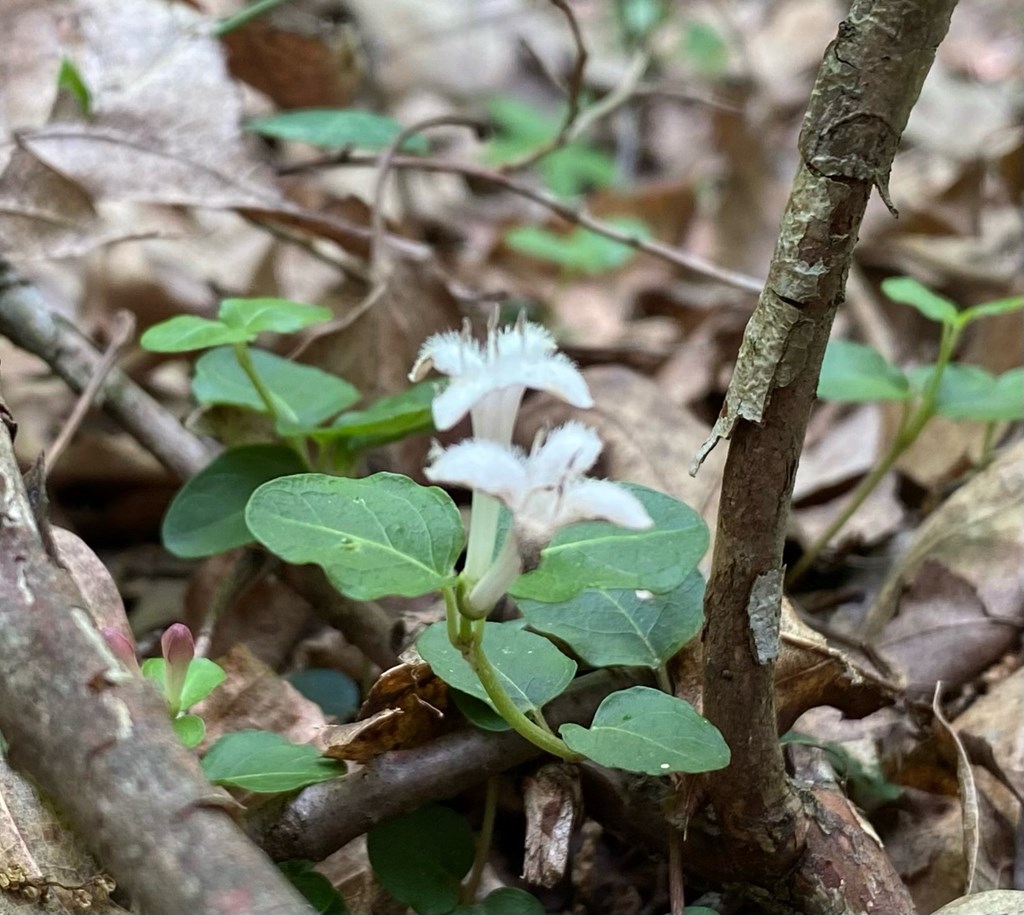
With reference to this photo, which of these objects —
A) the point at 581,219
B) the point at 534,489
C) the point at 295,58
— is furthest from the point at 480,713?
the point at 295,58

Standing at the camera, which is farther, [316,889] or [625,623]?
[625,623]

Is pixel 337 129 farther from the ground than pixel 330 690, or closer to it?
farther from the ground

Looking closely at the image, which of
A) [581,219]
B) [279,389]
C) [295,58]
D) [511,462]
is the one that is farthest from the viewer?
[295,58]

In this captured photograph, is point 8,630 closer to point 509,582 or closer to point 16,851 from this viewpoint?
point 16,851

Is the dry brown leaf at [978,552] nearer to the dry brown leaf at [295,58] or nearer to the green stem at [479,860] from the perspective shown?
the green stem at [479,860]

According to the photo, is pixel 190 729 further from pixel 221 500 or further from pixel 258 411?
pixel 258 411

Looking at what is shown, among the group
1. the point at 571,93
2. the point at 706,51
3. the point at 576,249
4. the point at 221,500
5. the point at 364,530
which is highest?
the point at 706,51

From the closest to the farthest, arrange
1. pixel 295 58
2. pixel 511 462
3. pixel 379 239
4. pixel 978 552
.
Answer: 1. pixel 511 462
2. pixel 978 552
3. pixel 379 239
4. pixel 295 58
